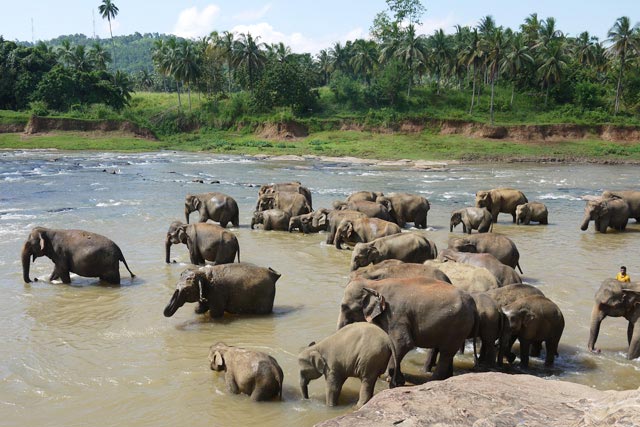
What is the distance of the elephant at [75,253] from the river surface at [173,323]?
28cm

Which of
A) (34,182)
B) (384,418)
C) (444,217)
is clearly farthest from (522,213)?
(34,182)

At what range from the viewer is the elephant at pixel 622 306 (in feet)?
30.0

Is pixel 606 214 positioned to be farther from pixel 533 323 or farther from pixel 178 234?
pixel 178 234

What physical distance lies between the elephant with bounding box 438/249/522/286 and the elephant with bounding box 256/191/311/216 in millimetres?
8401

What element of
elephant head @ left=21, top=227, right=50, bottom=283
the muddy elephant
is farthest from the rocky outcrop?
the muddy elephant

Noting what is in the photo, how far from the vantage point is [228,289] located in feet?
35.2

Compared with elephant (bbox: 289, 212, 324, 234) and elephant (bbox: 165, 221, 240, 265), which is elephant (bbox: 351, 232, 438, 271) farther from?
elephant (bbox: 289, 212, 324, 234)

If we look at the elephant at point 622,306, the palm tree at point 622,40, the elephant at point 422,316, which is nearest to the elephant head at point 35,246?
the elephant at point 422,316

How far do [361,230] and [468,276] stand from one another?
225 inches

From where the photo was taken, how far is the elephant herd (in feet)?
24.4

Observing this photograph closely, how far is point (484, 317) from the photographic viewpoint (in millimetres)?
8352

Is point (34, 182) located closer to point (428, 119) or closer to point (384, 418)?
point (384, 418)

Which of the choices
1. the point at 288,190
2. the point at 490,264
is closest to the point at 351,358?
the point at 490,264

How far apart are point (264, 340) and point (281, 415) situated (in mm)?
2637
